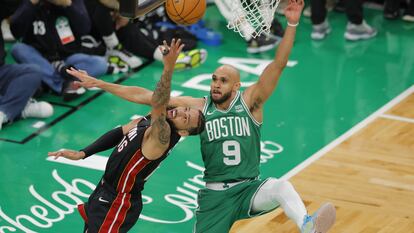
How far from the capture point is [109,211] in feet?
26.2

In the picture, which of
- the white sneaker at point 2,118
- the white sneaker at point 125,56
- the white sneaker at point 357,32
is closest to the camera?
the white sneaker at point 2,118

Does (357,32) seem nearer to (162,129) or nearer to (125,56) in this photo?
(125,56)

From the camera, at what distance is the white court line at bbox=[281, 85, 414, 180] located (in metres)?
10.6

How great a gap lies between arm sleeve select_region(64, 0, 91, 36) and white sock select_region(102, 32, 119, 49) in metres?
0.44

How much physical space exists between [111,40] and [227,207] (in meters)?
5.45

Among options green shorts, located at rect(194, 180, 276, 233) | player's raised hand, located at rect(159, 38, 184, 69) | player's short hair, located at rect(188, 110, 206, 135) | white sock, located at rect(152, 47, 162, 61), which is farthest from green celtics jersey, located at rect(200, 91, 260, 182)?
white sock, located at rect(152, 47, 162, 61)

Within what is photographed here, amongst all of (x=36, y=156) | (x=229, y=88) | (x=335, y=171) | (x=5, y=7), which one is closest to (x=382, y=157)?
(x=335, y=171)

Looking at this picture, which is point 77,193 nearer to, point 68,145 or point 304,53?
point 68,145

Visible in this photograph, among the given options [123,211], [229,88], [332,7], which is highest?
[229,88]

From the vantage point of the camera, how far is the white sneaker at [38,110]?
38.7ft

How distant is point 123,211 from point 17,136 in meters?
3.71

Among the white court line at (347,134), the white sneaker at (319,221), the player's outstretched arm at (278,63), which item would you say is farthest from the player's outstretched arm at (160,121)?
the white court line at (347,134)

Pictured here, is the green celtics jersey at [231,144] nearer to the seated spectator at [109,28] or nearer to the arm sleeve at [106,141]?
the arm sleeve at [106,141]

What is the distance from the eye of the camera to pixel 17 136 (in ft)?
37.3
